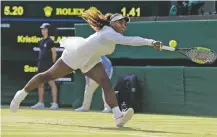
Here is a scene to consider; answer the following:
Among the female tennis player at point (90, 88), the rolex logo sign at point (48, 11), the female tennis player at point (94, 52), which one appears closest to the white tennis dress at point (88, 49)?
the female tennis player at point (94, 52)

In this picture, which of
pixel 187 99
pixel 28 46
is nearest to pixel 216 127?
pixel 187 99

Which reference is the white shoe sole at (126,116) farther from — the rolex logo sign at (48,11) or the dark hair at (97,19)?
the rolex logo sign at (48,11)

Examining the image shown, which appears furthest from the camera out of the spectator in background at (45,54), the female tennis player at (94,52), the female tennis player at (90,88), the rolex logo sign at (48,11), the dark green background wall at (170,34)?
the rolex logo sign at (48,11)

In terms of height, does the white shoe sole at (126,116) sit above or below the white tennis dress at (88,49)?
below

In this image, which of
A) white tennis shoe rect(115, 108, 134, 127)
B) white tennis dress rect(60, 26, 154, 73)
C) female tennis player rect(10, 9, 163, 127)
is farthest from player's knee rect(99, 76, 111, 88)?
white tennis shoe rect(115, 108, 134, 127)

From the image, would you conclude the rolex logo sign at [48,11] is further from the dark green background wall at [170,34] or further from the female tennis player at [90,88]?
the female tennis player at [90,88]

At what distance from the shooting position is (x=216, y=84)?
10.9m

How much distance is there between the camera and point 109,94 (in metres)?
7.78

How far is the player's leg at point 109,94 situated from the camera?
7.53 metres

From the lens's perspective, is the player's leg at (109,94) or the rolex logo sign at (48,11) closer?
the player's leg at (109,94)

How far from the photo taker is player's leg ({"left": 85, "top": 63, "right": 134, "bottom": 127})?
7527 mm

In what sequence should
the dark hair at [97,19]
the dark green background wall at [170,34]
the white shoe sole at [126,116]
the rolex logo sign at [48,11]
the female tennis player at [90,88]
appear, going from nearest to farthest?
the white shoe sole at [126,116] < the dark hair at [97,19] < the dark green background wall at [170,34] < the female tennis player at [90,88] < the rolex logo sign at [48,11]

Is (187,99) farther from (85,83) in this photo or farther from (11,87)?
(11,87)

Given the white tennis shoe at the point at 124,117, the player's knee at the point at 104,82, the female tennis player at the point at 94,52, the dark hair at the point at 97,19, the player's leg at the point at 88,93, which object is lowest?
the player's leg at the point at 88,93
